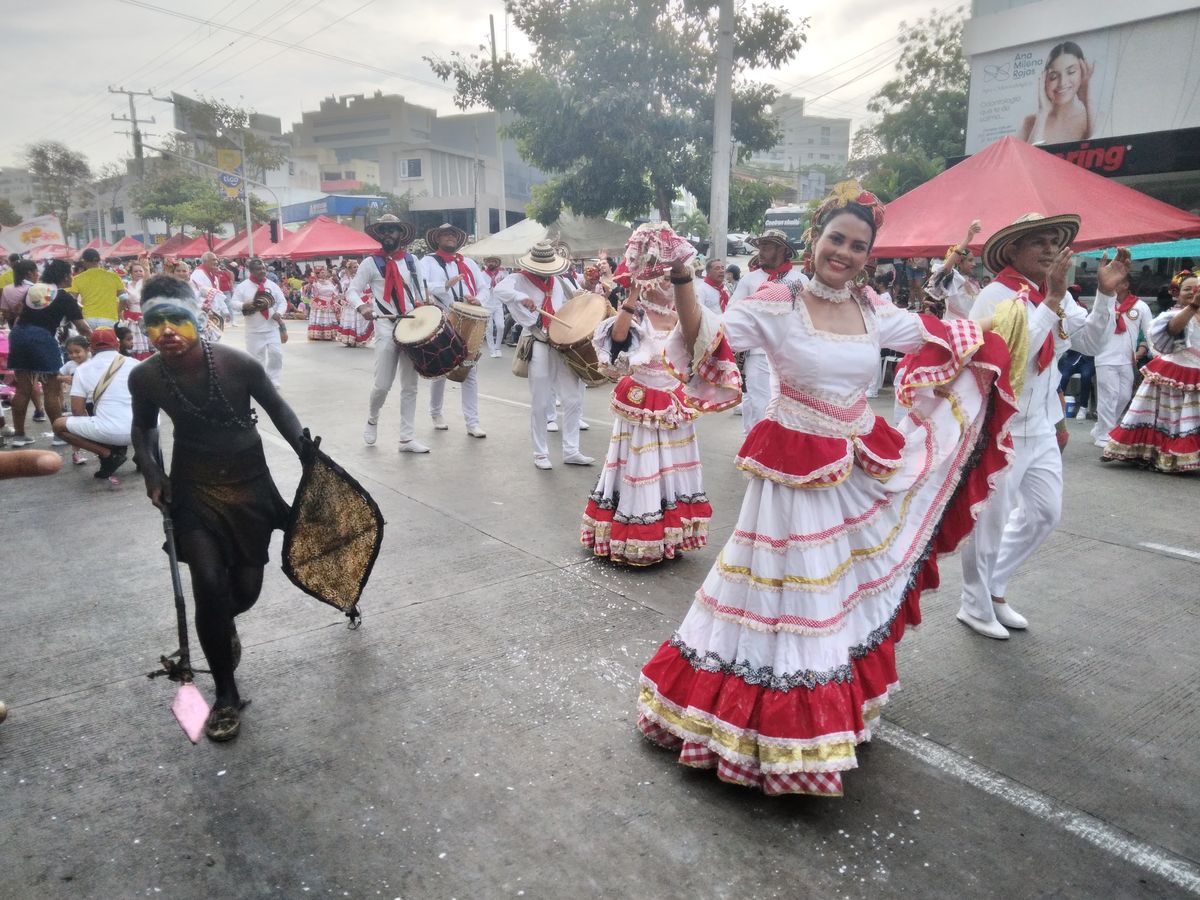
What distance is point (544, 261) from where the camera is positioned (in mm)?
8008

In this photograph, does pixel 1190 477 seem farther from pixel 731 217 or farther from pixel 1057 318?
pixel 731 217

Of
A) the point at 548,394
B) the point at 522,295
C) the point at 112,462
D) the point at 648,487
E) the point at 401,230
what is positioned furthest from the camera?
the point at 401,230

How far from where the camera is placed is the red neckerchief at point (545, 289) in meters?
7.85

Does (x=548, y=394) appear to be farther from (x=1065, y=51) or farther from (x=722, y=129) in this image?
(x=1065, y=51)

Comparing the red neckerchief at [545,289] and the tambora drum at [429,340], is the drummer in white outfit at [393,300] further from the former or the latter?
the red neckerchief at [545,289]

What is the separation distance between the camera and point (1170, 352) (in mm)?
8234

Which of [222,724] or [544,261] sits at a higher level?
[544,261]

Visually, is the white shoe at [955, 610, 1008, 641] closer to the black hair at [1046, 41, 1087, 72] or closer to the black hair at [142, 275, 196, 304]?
the black hair at [142, 275, 196, 304]

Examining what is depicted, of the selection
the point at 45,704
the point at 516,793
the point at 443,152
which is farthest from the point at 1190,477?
the point at 443,152

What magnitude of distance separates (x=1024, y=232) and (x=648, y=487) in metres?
Result: 2.52

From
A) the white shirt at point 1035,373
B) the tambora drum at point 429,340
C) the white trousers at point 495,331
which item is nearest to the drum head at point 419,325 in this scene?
the tambora drum at point 429,340

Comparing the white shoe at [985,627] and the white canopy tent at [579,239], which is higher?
the white canopy tent at [579,239]

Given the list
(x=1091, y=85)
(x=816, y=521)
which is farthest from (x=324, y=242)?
(x=816, y=521)

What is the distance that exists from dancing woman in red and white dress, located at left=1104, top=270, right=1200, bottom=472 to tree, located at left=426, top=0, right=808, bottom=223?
1481cm
